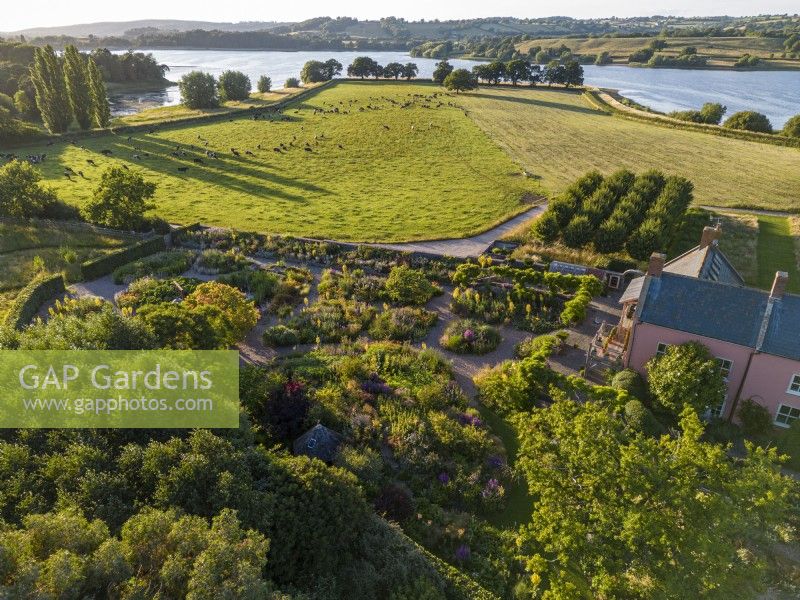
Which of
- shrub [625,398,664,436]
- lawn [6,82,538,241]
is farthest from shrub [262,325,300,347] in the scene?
shrub [625,398,664,436]

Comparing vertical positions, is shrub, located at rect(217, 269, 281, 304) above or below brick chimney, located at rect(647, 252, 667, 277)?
below

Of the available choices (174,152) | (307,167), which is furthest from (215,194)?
(174,152)

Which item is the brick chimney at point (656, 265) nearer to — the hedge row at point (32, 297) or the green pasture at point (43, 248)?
the hedge row at point (32, 297)

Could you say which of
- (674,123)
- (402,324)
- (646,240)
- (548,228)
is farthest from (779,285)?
(674,123)

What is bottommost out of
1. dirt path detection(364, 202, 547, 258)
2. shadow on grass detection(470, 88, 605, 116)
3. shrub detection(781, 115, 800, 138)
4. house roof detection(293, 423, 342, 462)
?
house roof detection(293, 423, 342, 462)

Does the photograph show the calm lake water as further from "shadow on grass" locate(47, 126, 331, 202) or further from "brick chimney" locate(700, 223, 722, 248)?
"brick chimney" locate(700, 223, 722, 248)

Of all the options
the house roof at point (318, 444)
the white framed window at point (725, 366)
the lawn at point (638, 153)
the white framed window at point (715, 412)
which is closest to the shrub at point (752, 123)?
the lawn at point (638, 153)
